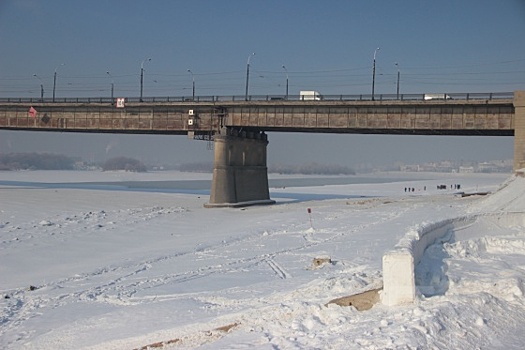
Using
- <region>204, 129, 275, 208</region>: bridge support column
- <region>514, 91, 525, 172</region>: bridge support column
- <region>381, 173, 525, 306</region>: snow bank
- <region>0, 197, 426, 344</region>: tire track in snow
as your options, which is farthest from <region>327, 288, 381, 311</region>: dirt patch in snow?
<region>204, 129, 275, 208</region>: bridge support column

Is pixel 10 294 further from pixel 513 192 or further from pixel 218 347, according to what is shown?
pixel 513 192

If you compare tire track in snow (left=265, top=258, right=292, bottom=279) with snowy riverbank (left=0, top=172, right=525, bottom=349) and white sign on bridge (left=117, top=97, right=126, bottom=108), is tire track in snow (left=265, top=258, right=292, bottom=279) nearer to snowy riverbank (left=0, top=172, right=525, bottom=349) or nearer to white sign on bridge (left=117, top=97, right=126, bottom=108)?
snowy riverbank (left=0, top=172, right=525, bottom=349)

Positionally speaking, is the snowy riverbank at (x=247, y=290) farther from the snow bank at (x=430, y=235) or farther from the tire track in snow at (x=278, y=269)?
the snow bank at (x=430, y=235)

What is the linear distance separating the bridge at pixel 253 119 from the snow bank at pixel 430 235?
902 cm

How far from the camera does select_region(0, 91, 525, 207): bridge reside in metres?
46.9

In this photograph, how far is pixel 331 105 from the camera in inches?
2028

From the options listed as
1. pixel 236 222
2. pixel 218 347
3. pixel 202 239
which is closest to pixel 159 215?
pixel 236 222

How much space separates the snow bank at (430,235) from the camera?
10.4 m

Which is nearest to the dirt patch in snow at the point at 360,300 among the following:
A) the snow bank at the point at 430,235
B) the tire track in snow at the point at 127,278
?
the snow bank at the point at 430,235

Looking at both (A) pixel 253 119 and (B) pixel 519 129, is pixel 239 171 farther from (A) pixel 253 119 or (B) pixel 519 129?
(B) pixel 519 129

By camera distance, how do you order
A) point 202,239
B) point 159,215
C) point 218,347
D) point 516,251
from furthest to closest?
1. point 159,215
2. point 202,239
3. point 516,251
4. point 218,347

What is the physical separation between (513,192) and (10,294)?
26923 millimetres

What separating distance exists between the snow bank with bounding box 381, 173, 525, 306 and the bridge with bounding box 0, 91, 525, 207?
9.02 m

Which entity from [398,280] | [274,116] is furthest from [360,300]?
[274,116]
